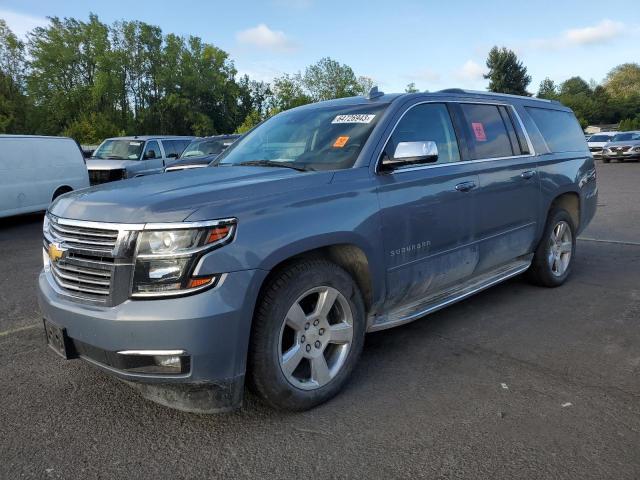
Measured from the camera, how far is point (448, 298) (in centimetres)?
395

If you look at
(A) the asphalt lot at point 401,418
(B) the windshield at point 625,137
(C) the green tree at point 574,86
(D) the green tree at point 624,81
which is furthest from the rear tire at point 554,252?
(C) the green tree at point 574,86

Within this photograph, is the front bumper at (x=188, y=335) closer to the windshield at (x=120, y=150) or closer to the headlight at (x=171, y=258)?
the headlight at (x=171, y=258)

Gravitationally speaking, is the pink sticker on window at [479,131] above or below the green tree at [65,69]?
below

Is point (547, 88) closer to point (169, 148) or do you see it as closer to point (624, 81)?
point (624, 81)

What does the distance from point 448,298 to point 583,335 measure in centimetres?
115

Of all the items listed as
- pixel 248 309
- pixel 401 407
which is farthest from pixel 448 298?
pixel 248 309

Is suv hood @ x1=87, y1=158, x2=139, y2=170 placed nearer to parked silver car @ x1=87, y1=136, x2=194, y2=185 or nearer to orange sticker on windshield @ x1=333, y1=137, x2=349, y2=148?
parked silver car @ x1=87, y1=136, x2=194, y2=185

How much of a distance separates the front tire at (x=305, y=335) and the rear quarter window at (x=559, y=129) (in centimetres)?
318

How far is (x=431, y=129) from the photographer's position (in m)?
3.96

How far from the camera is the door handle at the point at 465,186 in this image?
12.9ft

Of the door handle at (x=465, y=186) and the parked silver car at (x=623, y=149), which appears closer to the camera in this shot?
the door handle at (x=465, y=186)

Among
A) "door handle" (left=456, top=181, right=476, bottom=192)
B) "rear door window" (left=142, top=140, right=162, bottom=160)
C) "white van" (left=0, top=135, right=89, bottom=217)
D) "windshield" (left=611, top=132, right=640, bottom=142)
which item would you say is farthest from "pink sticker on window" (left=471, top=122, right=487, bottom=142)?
"windshield" (left=611, top=132, right=640, bottom=142)

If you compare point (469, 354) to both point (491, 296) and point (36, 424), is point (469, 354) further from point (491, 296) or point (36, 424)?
point (36, 424)

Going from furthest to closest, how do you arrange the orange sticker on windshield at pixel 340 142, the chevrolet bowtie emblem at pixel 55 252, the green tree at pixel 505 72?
the green tree at pixel 505 72 < the orange sticker on windshield at pixel 340 142 < the chevrolet bowtie emblem at pixel 55 252
